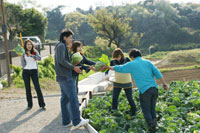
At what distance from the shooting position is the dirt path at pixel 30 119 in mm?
5513

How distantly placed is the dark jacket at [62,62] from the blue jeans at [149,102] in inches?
59.9

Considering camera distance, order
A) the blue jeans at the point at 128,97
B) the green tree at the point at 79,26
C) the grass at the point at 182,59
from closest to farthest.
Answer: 1. the blue jeans at the point at 128,97
2. the grass at the point at 182,59
3. the green tree at the point at 79,26

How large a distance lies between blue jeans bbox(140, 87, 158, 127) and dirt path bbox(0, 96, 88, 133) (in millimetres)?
1262

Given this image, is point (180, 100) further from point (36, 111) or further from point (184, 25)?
point (184, 25)

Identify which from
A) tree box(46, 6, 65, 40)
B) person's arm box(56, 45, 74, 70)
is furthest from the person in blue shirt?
tree box(46, 6, 65, 40)

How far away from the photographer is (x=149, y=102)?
5.13m

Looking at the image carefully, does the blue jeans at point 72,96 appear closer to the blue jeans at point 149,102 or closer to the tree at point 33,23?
the blue jeans at point 149,102

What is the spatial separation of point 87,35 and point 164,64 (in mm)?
45182

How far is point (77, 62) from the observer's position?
5.67 metres

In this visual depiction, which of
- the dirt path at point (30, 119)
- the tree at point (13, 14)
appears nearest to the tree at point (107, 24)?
the tree at point (13, 14)

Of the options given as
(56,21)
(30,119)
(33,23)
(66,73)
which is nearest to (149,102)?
(66,73)

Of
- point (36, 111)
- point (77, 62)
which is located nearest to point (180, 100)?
point (77, 62)

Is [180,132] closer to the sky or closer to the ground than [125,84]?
closer to the ground

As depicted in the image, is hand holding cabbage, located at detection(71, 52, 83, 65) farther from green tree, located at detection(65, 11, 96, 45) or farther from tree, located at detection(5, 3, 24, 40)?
green tree, located at detection(65, 11, 96, 45)
